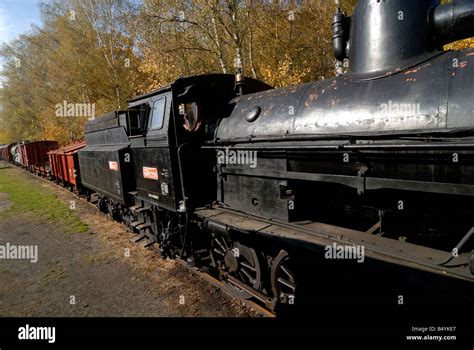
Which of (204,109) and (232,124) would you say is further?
(204,109)

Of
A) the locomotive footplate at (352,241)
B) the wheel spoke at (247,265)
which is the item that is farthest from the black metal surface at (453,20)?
the wheel spoke at (247,265)

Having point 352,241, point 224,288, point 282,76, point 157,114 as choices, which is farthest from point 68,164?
point 352,241

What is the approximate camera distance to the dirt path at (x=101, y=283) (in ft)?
15.6

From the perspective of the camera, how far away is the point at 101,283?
5.64 meters

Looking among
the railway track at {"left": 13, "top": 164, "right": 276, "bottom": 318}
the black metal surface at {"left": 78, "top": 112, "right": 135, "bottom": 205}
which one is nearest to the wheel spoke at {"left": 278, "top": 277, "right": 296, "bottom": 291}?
the railway track at {"left": 13, "top": 164, "right": 276, "bottom": 318}

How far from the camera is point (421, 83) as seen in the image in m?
2.85

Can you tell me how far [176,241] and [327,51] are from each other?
17.7 m

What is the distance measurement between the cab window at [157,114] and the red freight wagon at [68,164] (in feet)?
28.8

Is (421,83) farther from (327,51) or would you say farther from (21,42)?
(21,42)

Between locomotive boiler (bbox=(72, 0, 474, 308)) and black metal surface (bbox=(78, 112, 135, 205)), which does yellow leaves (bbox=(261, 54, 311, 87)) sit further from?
locomotive boiler (bbox=(72, 0, 474, 308))

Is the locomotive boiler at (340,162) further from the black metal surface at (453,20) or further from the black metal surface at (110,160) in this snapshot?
the black metal surface at (110,160)

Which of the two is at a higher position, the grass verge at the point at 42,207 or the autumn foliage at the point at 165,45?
the autumn foliage at the point at 165,45

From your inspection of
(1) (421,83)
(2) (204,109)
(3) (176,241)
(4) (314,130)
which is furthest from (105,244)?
(1) (421,83)

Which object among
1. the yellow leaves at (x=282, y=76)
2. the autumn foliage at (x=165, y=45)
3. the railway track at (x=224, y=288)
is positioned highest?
the autumn foliage at (x=165, y=45)
